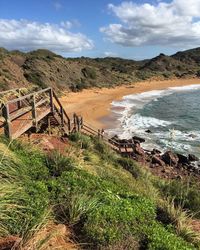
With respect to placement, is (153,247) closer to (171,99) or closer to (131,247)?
(131,247)

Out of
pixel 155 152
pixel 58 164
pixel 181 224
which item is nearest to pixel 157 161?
pixel 155 152

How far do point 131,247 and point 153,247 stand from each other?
0.32 metres

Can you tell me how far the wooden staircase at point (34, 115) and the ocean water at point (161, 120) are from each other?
4.66 m

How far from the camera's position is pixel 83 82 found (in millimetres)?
56719

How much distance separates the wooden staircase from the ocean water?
4.66 metres

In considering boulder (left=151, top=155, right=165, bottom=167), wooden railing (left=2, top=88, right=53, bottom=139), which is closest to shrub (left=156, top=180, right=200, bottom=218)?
wooden railing (left=2, top=88, right=53, bottom=139)

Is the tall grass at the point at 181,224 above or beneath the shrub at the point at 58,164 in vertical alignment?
beneath

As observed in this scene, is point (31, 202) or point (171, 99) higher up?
point (31, 202)

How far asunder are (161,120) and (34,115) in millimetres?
23455

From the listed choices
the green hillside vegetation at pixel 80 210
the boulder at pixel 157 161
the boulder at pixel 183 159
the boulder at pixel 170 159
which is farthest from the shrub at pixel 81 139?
the boulder at pixel 183 159

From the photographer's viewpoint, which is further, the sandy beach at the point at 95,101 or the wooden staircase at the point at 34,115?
the sandy beach at the point at 95,101

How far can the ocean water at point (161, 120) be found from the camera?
26.3 metres

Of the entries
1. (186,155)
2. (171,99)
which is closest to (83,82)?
(171,99)

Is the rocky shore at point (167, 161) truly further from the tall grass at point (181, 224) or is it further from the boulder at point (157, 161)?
the tall grass at point (181, 224)
